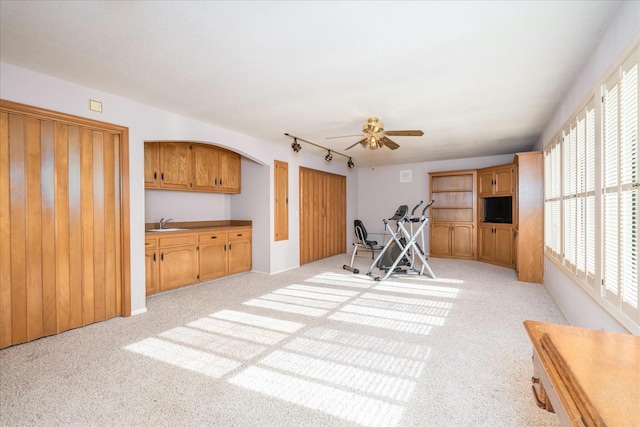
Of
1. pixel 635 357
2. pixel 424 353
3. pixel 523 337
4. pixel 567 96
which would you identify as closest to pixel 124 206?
pixel 424 353

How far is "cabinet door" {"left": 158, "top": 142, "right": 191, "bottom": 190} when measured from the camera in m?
4.29

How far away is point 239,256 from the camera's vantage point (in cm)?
527

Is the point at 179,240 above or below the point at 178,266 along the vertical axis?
above

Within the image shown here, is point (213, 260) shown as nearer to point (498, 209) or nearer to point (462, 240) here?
point (462, 240)

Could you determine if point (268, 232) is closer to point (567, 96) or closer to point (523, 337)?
point (523, 337)

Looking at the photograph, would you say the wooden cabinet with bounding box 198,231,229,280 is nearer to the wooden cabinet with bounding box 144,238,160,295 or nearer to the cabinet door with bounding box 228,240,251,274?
the cabinet door with bounding box 228,240,251,274

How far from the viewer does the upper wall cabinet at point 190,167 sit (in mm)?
4172

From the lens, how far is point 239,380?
201cm

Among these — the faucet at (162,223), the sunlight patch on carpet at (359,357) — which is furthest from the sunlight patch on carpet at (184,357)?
the faucet at (162,223)

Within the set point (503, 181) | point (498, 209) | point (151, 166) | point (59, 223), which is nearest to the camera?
point (59, 223)

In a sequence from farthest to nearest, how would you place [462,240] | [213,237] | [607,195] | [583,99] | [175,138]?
[462,240] → [213,237] → [175,138] → [583,99] → [607,195]

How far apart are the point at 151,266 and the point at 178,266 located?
1.29 feet

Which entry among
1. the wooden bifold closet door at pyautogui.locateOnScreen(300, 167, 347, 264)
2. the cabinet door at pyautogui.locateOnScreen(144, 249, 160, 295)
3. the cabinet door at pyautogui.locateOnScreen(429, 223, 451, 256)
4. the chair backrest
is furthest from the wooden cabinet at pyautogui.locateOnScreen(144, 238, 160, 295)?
the cabinet door at pyautogui.locateOnScreen(429, 223, 451, 256)

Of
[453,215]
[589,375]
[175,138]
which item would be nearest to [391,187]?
[453,215]
